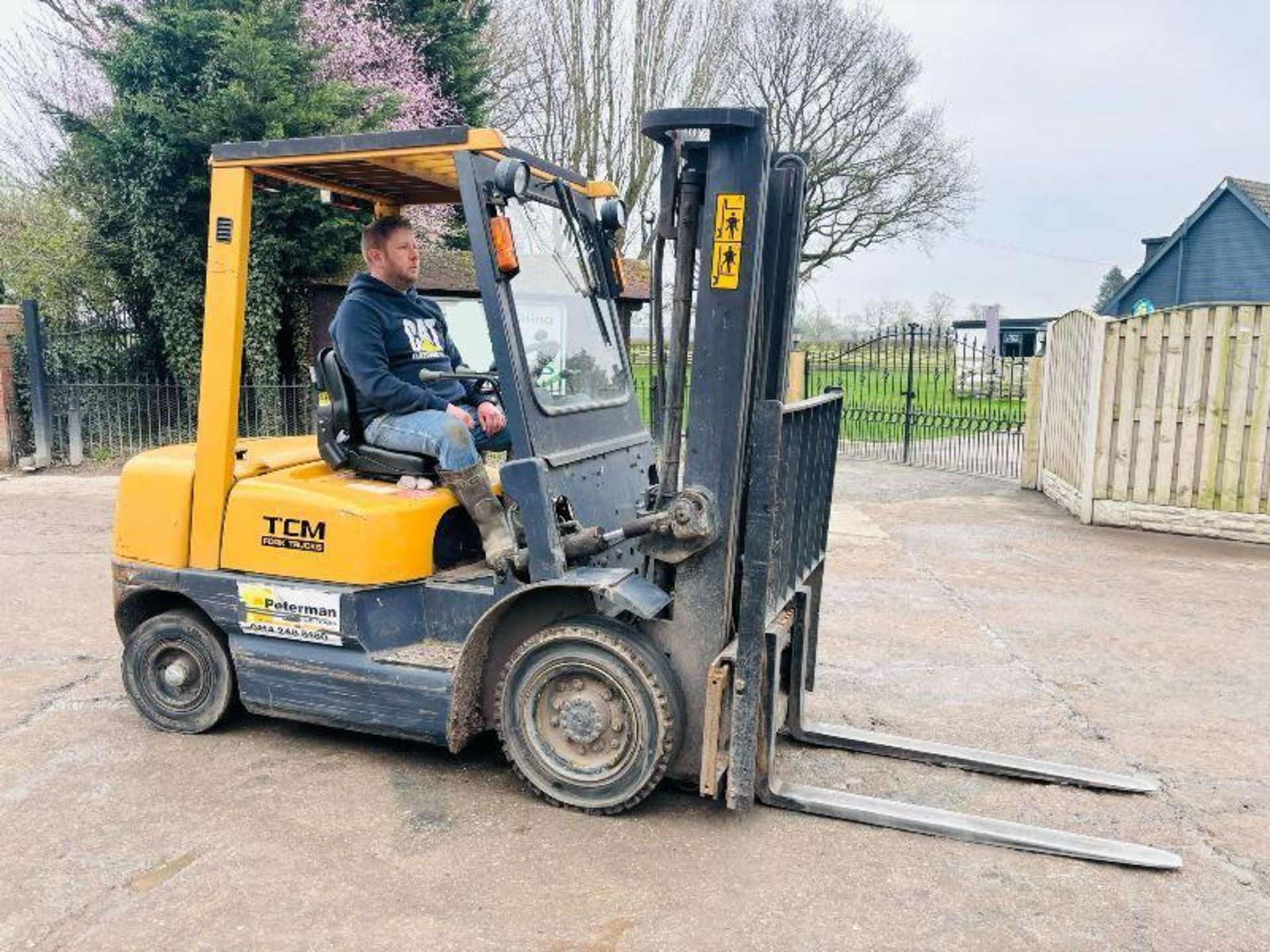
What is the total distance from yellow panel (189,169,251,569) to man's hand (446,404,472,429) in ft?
3.09

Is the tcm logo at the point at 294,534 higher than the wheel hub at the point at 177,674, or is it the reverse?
the tcm logo at the point at 294,534

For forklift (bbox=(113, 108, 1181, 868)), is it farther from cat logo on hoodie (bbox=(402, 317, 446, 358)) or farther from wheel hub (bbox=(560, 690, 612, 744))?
cat logo on hoodie (bbox=(402, 317, 446, 358))

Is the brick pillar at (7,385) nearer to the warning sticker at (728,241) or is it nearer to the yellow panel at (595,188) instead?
the yellow panel at (595,188)

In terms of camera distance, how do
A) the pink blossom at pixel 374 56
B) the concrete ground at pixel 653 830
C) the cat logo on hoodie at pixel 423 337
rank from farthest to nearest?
the pink blossom at pixel 374 56 → the cat logo on hoodie at pixel 423 337 → the concrete ground at pixel 653 830

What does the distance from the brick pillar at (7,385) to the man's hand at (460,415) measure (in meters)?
11.6

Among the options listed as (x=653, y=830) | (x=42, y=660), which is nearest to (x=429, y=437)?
(x=653, y=830)

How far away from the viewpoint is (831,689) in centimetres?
552

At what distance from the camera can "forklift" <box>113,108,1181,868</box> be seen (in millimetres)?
3711

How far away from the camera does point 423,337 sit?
15.1 feet

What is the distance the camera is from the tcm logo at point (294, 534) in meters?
4.26

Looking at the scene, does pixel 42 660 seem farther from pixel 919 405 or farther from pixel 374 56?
pixel 919 405

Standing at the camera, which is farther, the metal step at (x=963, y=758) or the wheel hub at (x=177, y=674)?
the wheel hub at (x=177, y=674)

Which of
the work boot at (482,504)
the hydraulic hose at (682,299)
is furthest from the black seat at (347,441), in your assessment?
the hydraulic hose at (682,299)

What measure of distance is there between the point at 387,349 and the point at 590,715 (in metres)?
1.81
